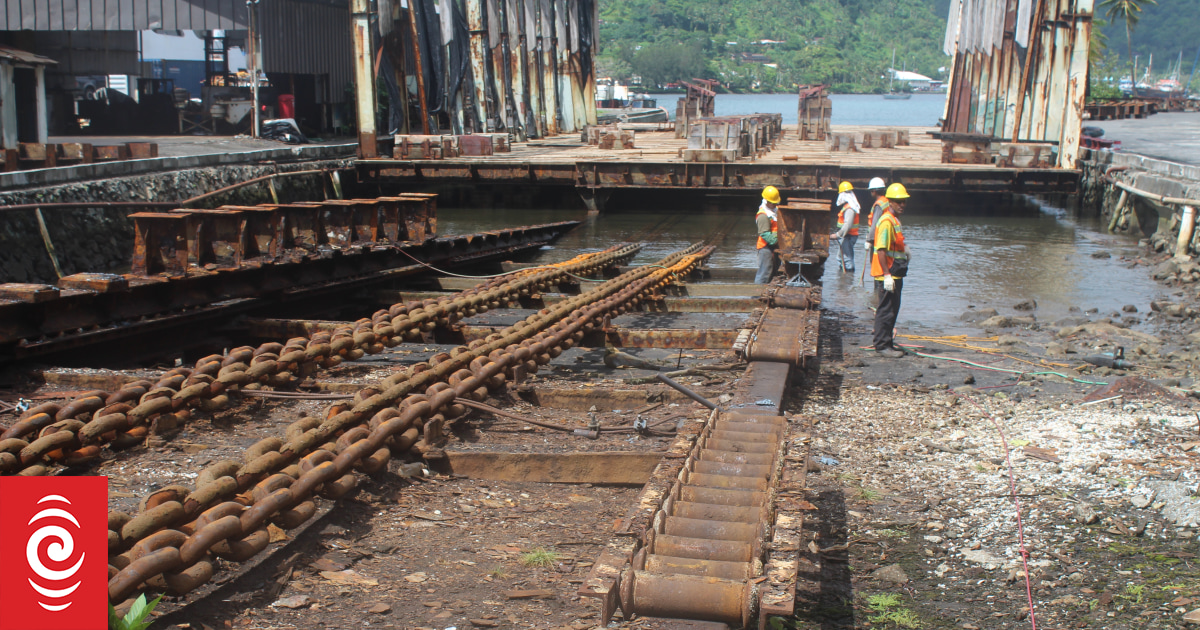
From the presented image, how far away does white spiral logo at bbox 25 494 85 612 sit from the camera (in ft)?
7.43

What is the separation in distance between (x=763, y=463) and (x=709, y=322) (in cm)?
650

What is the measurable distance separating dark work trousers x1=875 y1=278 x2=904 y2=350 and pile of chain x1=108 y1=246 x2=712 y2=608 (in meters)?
4.27

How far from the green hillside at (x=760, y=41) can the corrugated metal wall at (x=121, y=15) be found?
132m

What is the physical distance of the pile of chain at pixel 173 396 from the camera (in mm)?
3641

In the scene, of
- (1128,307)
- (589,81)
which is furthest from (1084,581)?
(589,81)

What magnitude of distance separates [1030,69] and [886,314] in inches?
700

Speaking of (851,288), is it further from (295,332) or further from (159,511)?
(159,511)

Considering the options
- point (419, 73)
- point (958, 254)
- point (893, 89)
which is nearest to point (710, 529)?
point (958, 254)

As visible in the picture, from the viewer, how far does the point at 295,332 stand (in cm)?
688

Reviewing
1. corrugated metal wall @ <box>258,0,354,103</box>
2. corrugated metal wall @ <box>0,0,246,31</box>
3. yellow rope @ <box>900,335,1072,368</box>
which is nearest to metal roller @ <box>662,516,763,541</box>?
yellow rope @ <box>900,335,1072,368</box>

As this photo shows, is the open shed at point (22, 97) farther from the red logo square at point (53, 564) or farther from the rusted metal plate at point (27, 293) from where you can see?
the red logo square at point (53, 564)

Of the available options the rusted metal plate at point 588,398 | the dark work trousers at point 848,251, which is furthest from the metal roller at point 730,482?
the dark work trousers at point 848,251

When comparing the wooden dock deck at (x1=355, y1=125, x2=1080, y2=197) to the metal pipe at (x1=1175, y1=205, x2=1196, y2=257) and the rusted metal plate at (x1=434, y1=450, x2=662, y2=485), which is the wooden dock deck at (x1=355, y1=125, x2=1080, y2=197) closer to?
the metal pipe at (x1=1175, y1=205, x2=1196, y2=257)

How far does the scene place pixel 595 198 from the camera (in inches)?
824
